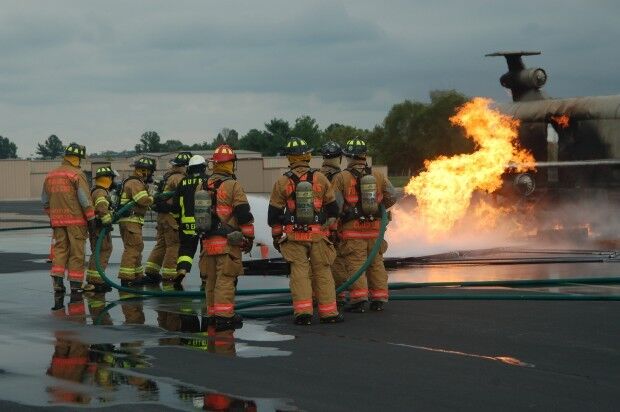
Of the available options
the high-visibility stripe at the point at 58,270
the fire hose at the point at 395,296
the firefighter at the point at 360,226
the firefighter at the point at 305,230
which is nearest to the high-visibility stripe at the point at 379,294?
the firefighter at the point at 360,226

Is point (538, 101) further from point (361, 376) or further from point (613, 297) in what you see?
point (361, 376)

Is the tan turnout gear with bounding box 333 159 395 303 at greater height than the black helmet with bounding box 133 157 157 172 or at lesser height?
lesser

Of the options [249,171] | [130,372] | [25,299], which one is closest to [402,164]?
[249,171]

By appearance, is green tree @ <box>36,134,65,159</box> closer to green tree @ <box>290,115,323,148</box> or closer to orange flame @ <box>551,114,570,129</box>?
green tree @ <box>290,115,323,148</box>

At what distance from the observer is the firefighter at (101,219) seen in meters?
15.6

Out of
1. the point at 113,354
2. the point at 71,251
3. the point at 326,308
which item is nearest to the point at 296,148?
the point at 326,308

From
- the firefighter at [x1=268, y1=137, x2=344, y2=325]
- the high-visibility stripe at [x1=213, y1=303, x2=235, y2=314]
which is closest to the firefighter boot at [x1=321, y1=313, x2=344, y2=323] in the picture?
the firefighter at [x1=268, y1=137, x2=344, y2=325]

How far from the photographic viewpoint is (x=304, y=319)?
11.5 metres

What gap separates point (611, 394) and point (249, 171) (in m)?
56.9

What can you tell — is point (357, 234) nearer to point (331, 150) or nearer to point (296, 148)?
point (331, 150)

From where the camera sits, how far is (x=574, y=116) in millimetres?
24094

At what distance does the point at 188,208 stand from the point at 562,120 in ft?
38.8

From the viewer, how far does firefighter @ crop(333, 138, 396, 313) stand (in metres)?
12.5

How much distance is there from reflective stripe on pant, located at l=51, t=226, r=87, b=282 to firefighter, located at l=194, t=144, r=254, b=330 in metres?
3.41
